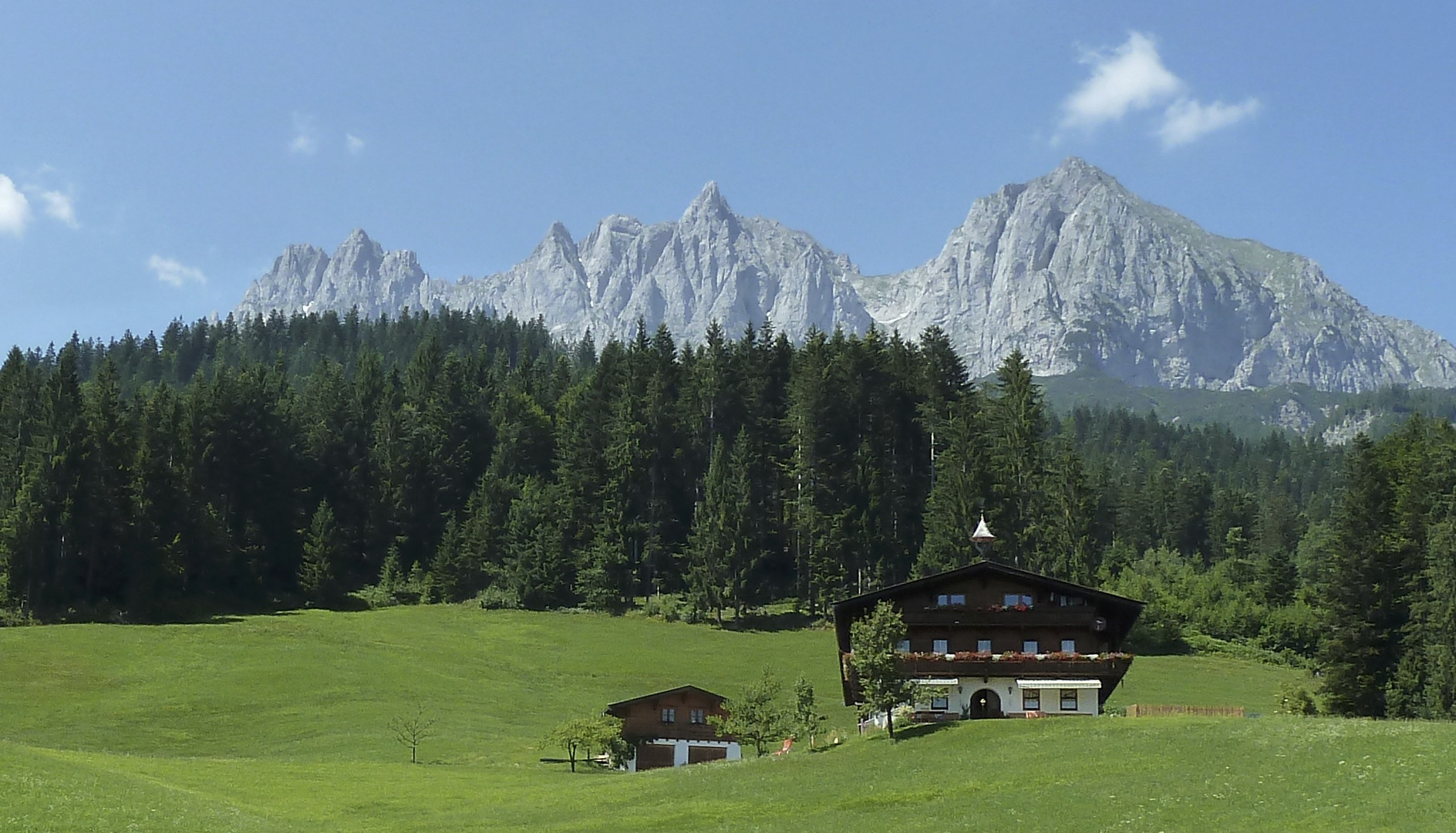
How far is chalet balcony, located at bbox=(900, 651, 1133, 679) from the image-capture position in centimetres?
5716

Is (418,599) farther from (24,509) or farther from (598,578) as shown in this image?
(24,509)

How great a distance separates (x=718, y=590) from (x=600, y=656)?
18.1m

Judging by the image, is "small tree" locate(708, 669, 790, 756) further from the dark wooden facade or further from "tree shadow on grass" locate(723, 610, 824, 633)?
"tree shadow on grass" locate(723, 610, 824, 633)

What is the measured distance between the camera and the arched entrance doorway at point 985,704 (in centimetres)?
5853

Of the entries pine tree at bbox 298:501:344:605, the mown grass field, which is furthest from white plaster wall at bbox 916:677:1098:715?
pine tree at bbox 298:501:344:605

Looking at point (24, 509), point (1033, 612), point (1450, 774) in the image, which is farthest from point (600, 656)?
point (1450, 774)

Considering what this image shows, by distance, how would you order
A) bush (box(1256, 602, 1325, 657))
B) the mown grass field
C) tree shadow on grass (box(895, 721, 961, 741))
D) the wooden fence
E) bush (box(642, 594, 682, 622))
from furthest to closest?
bush (box(642, 594, 682, 622))
bush (box(1256, 602, 1325, 657))
tree shadow on grass (box(895, 721, 961, 741))
the wooden fence
the mown grass field

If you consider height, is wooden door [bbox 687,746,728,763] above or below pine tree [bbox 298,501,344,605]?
below

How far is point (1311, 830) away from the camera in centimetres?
3112

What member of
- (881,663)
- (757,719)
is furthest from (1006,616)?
(757,719)

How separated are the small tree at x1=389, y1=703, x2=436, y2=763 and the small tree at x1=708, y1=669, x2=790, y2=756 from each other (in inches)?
611

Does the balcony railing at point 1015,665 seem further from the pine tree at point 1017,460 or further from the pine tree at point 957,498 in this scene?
the pine tree at point 1017,460

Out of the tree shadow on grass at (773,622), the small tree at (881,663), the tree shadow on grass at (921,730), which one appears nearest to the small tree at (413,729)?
the small tree at (881,663)

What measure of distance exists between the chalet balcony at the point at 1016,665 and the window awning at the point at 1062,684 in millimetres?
301
